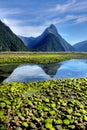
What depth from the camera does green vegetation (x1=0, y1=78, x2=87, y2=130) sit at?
1636cm

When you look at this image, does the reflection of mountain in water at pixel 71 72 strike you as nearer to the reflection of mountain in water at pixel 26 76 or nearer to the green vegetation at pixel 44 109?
the reflection of mountain in water at pixel 26 76

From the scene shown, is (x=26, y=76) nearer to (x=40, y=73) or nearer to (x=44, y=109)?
(x=40, y=73)

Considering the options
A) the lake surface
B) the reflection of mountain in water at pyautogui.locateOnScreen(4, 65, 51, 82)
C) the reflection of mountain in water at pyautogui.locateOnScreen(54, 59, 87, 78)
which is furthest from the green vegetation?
the reflection of mountain in water at pyautogui.locateOnScreen(54, 59, 87, 78)

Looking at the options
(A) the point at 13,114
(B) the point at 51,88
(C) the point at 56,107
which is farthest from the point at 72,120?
(B) the point at 51,88

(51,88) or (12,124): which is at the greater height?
(51,88)

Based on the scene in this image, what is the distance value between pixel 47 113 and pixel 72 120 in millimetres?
1994

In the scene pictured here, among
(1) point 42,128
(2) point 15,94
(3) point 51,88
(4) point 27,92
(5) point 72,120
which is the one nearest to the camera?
(1) point 42,128

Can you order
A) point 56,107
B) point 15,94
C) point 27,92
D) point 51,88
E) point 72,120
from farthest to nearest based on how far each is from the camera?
point 51,88 < point 27,92 < point 15,94 < point 56,107 < point 72,120

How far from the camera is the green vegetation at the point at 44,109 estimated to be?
53.7 ft

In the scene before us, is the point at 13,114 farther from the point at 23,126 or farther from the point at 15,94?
the point at 15,94

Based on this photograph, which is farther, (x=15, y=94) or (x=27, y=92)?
(x=27, y=92)

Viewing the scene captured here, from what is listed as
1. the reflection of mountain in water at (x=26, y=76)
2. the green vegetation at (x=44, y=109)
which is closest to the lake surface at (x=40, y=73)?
the reflection of mountain in water at (x=26, y=76)

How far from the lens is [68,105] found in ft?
67.0

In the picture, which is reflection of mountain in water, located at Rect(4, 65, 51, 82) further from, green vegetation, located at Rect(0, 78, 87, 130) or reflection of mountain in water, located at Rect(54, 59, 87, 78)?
green vegetation, located at Rect(0, 78, 87, 130)
